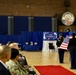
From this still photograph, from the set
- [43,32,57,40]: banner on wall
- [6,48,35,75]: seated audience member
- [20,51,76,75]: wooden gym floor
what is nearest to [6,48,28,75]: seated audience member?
[6,48,35,75]: seated audience member

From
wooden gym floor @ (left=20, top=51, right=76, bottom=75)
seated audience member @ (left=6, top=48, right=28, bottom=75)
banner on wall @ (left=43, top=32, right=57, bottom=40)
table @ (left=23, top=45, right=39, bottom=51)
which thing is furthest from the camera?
table @ (left=23, top=45, right=39, bottom=51)

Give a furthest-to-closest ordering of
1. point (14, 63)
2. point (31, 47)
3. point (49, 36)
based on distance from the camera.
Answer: point (31, 47) → point (49, 36) → point (14, 63)

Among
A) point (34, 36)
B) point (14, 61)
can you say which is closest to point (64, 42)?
point (14, 61)

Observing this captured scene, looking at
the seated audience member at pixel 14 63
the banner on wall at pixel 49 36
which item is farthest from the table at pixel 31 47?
the seated audience member at pixel 14 63

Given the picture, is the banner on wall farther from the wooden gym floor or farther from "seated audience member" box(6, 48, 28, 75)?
"seated audience member" box(6, 48, 28, 75)

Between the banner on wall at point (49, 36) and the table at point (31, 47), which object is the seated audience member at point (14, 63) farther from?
the table at point (31, 47)

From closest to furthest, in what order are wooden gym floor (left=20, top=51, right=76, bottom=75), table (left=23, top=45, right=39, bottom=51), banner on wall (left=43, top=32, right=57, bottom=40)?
1. wooden gym floor (left=20, top=51, right=76, bottom=75)
2. banner on wall (left=43, top=32, right=57, bottom=40)
3. table (left=23, top=45, right=39, bottom=51)

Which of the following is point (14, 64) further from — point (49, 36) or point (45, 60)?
point (49, 36)

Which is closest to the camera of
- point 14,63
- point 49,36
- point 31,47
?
point 14,63

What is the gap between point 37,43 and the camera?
20312 millimetres

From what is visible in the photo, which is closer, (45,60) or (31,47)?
(45,60)

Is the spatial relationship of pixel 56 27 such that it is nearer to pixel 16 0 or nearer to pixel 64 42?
pixel 16 0

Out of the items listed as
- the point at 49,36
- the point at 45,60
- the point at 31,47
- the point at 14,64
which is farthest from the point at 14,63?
the point at 31,47

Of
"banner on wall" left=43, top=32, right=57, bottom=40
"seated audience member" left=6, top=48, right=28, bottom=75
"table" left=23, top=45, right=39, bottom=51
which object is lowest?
"table" left=23, top=45, right=39, bottom=51
